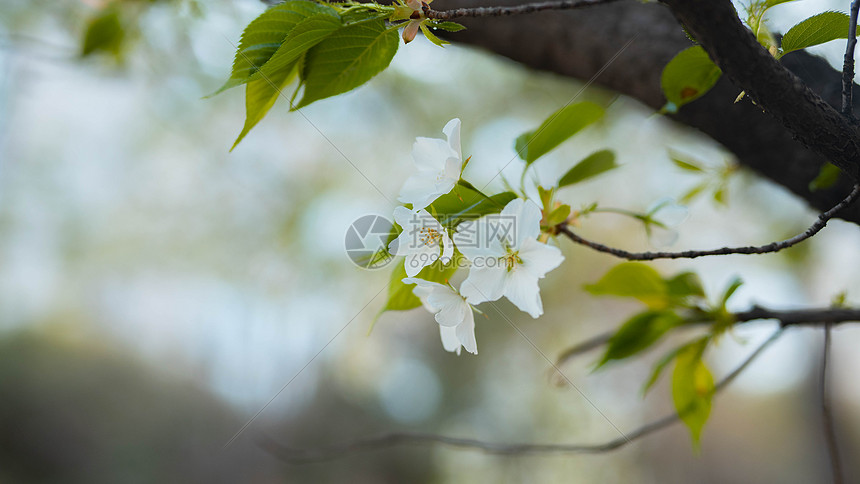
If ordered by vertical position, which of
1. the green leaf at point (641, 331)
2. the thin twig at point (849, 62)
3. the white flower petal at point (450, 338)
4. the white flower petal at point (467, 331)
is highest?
the thin twig at point (849, 62)

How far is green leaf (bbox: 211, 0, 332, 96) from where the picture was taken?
0.58 ft

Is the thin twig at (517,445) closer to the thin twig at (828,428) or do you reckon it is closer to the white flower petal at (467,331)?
the thin twig at (828,428)

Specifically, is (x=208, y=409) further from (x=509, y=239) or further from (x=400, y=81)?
(x=509, y=239)

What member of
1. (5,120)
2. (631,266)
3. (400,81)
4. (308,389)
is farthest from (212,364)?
(631,266)

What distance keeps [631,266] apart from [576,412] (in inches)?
80.6

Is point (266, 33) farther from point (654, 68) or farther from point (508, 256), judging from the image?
point (654, 68)

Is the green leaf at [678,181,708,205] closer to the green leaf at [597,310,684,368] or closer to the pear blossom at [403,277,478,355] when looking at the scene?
the green leaf at [597,310,684,368]

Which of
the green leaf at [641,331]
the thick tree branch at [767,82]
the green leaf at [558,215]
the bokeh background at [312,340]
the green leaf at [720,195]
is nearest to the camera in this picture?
the thick tree branch at [767,82]

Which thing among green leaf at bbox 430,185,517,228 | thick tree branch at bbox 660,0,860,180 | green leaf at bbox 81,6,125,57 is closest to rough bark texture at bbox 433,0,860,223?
thick tree branch at bbox 660,0,860,180

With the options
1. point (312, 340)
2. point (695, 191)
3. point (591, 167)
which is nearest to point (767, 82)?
point (591, 167)

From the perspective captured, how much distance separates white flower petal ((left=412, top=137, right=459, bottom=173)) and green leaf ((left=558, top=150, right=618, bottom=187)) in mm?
95

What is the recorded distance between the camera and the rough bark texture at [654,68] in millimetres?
306

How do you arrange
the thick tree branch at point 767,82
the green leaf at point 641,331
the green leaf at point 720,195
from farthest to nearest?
the green leaf at point 720,195, the green leaf at point 641,331, the thick tree branch at point 767,82

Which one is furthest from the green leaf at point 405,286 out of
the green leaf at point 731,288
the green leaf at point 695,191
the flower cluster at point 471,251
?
the green leaf at point 695,191
